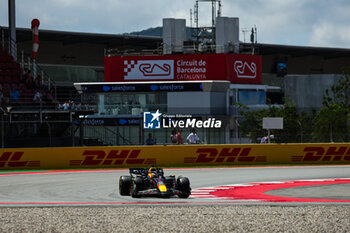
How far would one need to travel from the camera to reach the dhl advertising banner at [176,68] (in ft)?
160

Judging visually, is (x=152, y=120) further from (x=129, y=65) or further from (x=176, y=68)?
(x=129, y=65)

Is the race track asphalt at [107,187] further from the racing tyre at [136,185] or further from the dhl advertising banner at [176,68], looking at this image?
the dhl advertising banner at [176,68]

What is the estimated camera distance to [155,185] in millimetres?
15328

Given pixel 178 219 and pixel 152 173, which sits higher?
pixel 152 173

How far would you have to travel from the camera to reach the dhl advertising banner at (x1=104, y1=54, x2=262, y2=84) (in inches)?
1916

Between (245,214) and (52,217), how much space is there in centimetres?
340

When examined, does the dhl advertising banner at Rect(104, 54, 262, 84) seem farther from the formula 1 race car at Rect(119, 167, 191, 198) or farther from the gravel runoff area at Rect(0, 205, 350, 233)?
the gravel runoff area at Rect(0, 205, 350, 233)

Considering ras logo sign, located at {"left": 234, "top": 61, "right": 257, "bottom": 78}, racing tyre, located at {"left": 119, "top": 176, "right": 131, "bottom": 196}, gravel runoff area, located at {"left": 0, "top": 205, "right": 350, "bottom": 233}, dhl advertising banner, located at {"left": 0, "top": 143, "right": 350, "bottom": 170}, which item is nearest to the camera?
gravel runoff area, located at {"left": 0, "top": 205, "right": 350, "bottom": 233}

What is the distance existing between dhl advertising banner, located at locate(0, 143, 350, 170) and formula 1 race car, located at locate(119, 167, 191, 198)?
11.9m

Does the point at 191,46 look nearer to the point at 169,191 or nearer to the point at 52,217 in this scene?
the point at 169,191

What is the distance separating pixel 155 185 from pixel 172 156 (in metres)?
12.9

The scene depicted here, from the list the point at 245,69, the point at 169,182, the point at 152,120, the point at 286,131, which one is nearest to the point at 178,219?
the point at 169,182

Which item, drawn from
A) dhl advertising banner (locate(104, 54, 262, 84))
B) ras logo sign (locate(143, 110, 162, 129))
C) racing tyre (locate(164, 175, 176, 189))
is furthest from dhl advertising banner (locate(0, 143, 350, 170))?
dhl advertising banner (locate(104, 54, 262, 84))

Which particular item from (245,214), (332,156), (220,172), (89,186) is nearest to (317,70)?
(332,156)
